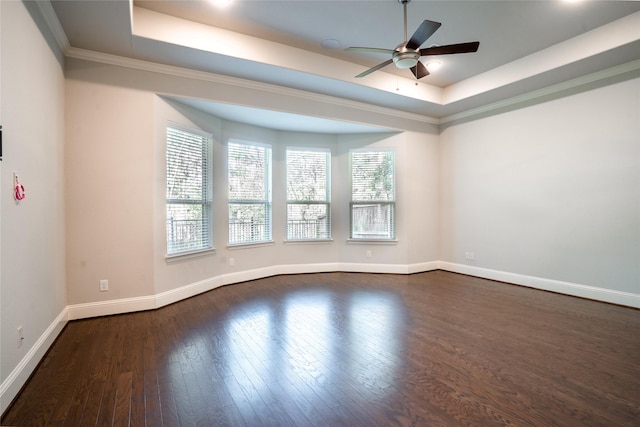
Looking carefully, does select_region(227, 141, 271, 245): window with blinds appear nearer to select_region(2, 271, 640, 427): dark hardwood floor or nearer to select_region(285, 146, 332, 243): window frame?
select_region(285, 146, 332, 243): window frame

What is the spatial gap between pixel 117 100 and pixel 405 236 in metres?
4.68

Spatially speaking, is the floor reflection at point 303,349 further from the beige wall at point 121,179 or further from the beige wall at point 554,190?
the beige wall at point 554,190

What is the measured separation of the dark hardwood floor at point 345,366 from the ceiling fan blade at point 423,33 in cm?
266

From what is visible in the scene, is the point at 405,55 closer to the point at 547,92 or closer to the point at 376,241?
the point at 547,92

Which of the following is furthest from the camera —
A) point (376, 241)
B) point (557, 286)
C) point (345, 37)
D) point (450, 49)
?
point (376, 241)

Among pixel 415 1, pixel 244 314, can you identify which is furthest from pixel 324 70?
pixel 244 314

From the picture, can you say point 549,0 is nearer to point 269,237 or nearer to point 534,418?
point 534,418

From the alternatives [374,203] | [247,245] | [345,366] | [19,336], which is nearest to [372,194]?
[374,203]

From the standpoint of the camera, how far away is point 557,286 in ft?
14.1

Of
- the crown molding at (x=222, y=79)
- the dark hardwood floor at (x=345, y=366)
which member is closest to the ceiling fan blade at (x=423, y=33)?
the crown molding at (x=222, y=79)

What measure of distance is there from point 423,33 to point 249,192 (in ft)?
11.3

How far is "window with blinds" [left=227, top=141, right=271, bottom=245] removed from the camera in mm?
4895

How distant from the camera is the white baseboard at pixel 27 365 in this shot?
1.81 metres

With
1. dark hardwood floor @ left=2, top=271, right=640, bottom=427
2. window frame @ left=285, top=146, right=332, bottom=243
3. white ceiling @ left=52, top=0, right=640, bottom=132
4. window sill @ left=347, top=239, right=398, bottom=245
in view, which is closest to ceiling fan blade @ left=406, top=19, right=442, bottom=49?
white ceiling @ left=52, top=0, right=640, bottom=132
